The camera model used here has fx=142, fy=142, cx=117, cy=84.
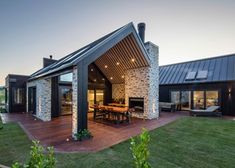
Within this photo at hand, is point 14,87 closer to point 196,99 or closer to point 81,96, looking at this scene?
point 81,96

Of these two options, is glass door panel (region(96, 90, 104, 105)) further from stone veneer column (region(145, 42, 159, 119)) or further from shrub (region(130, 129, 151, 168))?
shrub (region(130, 129, 151, 168))

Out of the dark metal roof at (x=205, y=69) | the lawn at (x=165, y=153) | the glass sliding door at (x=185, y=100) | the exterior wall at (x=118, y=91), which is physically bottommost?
the lawn at (x=165, y=153)

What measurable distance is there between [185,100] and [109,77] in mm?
8271

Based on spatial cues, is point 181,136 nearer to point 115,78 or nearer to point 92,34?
point 115,78

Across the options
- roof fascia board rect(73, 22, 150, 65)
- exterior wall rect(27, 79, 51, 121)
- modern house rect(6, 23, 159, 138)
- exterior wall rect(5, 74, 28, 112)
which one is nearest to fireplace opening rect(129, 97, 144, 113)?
modern house rect(6, 23, 159, 138)

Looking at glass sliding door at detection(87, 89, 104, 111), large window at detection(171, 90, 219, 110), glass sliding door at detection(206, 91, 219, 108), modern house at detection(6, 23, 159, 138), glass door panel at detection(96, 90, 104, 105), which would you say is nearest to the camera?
modern house at detection(6, 23, 159, 138)

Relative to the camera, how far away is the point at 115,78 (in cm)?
1402

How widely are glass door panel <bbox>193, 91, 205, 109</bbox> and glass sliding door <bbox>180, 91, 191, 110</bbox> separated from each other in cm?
56

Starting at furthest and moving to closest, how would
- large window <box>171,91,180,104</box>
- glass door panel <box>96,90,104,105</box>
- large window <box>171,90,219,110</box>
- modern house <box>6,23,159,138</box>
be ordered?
large window <box>171,91,180,104</box>, glass door panel <box>96,90,104,105</box>, large window <box>171,90,219,110</box>, modern house <box>6,23,159,138</box>

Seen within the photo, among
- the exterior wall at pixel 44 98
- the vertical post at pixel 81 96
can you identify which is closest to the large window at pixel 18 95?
the exterior wall at pixel 44 98

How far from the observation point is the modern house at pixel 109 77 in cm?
763

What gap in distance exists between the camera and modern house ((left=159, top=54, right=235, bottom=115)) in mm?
12227

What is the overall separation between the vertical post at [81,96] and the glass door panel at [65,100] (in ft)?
21.4

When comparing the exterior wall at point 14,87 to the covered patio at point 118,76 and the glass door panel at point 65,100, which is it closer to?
the covered patio at point 118,76
